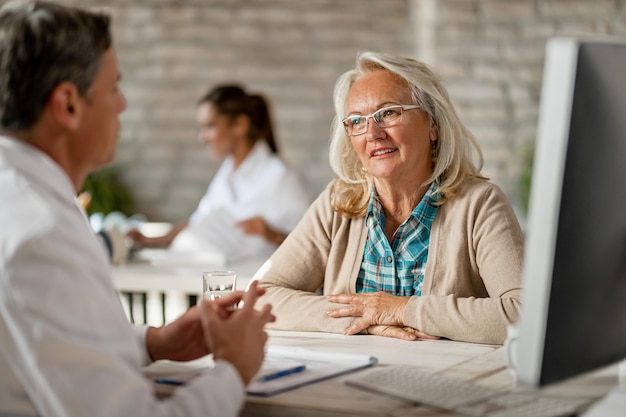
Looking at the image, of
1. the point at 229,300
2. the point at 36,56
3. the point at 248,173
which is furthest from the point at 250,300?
the point at 248,173

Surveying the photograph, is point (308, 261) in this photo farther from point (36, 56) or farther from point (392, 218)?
point (36, 56)

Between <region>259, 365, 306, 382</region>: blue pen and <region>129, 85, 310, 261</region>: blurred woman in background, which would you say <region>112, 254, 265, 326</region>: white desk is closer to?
<region>129, 85, 310, 261</region>: blurred woman in background

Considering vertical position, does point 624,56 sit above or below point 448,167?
above

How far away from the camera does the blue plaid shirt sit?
2197 mm

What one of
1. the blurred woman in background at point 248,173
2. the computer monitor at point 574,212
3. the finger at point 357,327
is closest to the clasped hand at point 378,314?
the finger at point 357,327

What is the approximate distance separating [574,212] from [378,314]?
90 cm

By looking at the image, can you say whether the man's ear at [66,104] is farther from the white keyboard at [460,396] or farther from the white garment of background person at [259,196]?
the white garment of background person at [259,196]

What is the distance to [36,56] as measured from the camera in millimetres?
1267

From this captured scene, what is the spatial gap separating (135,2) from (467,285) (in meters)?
4.44

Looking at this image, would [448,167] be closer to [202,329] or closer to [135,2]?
[202,329]

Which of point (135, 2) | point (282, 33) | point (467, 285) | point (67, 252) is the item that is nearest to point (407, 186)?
point (467, 285)

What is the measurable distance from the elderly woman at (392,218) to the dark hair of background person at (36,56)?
3.11 feet

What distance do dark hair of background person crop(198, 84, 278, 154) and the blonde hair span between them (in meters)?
1.97

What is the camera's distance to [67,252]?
1179 mm
